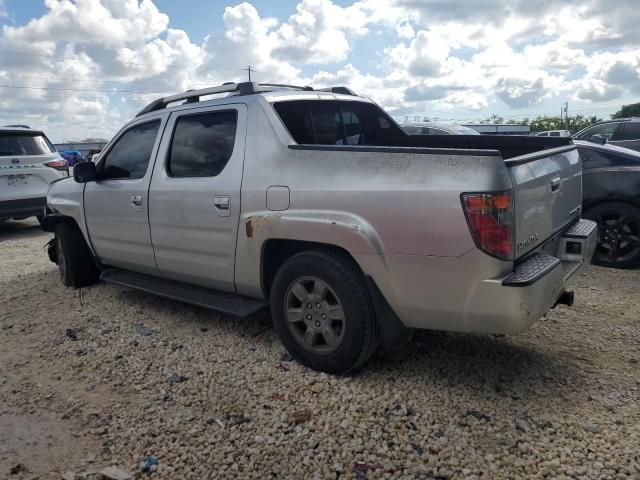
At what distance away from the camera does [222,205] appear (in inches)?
142

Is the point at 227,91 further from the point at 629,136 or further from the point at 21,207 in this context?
the point at 629,136

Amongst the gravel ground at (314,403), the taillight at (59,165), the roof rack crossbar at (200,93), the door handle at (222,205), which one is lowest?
the gravel ground at (314,403)

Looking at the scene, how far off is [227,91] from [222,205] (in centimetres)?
95

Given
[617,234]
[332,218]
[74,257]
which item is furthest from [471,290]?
[74,257]

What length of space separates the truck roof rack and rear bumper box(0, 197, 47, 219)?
5.02 metres

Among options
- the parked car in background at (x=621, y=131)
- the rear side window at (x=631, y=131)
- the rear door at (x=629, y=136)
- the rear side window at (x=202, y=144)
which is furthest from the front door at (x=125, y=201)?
the rear side window at (x=631, y=131)

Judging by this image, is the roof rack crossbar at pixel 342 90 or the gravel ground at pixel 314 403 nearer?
the gravel ground at pixel 314 403

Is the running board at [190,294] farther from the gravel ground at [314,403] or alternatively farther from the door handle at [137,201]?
the door handle at [137,201]

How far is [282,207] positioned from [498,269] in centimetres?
137

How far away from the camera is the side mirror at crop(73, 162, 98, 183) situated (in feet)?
15.2

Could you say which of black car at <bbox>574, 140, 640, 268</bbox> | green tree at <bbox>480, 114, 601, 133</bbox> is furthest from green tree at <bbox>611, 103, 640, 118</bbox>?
black car at <bbox>574, 140, 640, 268</bbox>

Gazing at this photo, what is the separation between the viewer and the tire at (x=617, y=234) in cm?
567

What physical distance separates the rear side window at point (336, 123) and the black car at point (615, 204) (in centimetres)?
270

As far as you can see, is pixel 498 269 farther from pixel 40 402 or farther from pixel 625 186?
pixel 625 186
